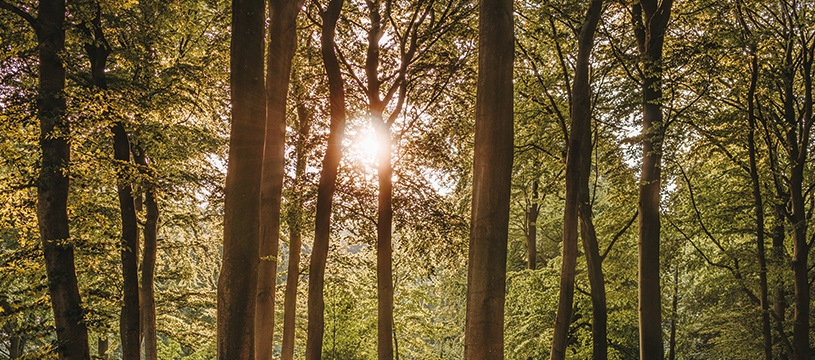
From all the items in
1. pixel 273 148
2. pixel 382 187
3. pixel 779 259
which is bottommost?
pixel 779 259

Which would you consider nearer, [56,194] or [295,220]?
[56,194]

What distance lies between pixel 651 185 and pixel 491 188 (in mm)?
6997

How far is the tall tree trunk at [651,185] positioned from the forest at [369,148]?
49mm

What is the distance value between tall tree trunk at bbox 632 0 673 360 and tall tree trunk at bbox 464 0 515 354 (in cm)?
597

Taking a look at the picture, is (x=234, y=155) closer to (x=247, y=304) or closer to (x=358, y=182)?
(x=247, y=304)

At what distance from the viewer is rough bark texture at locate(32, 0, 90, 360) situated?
686 cm

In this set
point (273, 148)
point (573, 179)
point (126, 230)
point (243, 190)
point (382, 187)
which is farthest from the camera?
point (382, 187)

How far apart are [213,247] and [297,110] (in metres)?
7.86

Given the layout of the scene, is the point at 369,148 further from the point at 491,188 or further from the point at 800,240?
the point at 800,240

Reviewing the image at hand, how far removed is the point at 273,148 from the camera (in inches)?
289

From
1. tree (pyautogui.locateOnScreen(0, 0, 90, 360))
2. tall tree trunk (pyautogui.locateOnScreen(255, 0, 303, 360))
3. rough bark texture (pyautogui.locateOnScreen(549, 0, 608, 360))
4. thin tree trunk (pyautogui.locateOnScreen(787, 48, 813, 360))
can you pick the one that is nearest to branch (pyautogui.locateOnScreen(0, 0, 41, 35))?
tree (pyautogui.locateOnScreen(0, 0, 90, 360))

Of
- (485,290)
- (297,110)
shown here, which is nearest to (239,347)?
(485,290)

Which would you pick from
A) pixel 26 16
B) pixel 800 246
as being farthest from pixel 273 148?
pixel 800 246

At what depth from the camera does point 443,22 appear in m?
11.6
